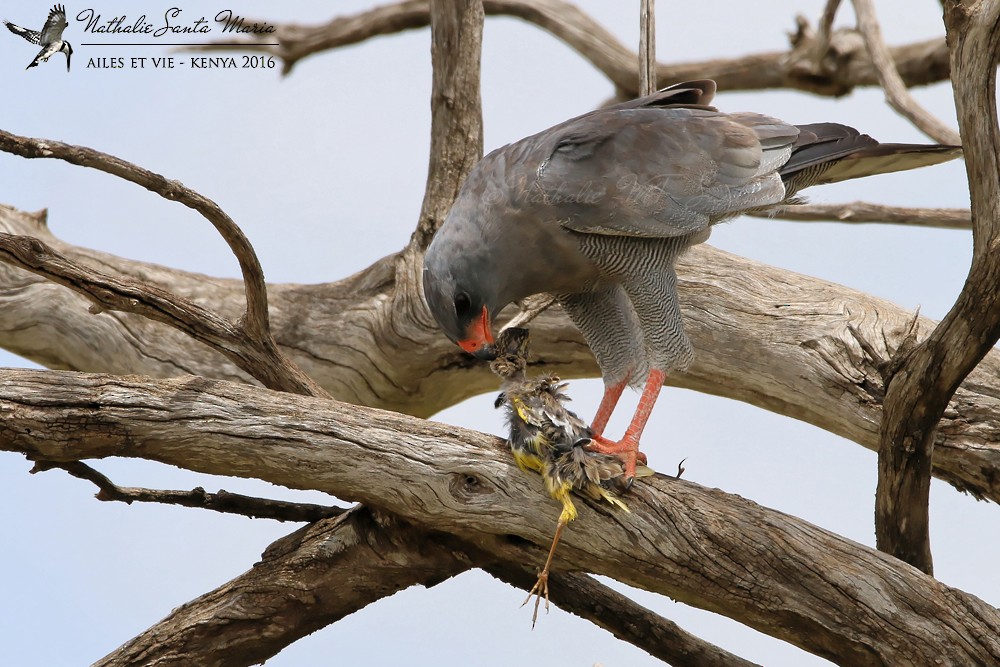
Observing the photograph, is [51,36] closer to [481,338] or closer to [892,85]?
[481,338]

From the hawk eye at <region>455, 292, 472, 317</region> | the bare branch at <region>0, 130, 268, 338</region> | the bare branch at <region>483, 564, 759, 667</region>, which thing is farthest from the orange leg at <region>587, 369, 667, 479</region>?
the bare branch at <region>0, 130, 268, 338</region>

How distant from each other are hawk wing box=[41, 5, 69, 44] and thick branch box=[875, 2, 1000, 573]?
15.6 feet

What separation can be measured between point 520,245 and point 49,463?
84.9 inches

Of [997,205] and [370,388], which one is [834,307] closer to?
[997,205]

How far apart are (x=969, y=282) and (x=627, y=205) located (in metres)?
1.42

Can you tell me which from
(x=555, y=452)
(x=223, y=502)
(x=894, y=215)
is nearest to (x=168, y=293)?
(x=223, y=502)

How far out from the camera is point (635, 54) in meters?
9.37

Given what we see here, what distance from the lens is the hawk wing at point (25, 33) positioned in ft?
18.2

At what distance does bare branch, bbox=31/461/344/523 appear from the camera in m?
4.58

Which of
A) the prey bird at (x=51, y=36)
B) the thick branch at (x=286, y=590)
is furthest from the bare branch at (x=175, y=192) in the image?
the prey bird at (x=51, y=36)

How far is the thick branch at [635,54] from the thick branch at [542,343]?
11.4 feet

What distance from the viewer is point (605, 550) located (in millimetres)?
4059

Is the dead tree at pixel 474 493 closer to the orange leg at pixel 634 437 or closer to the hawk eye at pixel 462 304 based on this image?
the orange leg at pixel 634 437

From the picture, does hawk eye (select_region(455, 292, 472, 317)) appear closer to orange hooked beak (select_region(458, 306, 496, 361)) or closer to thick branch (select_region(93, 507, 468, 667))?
orange hooked beak (select_region(458, 306, 496, 361))
